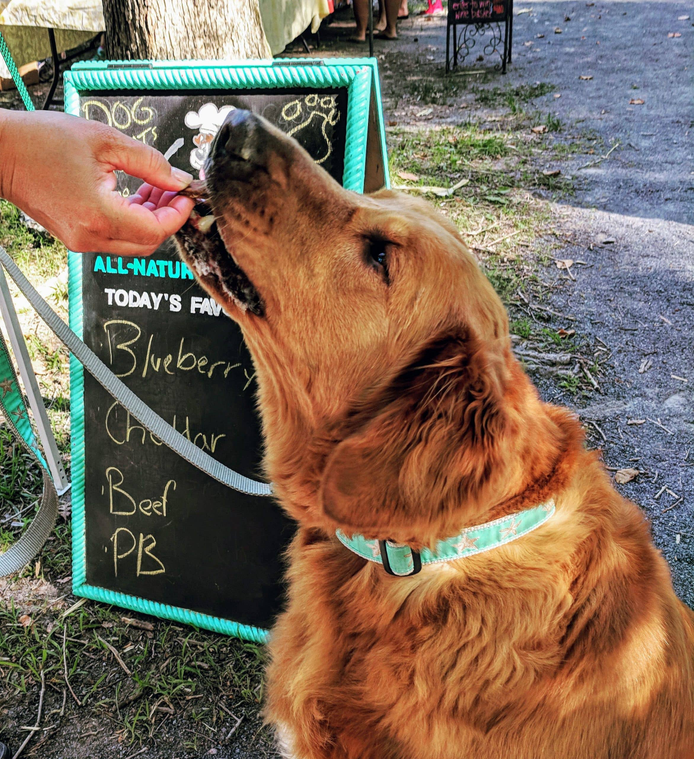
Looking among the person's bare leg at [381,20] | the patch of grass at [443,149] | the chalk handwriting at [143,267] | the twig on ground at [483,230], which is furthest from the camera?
the person's bare leg at [381,20]

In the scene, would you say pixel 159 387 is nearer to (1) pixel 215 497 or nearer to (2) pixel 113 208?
(1) pixel 215 497

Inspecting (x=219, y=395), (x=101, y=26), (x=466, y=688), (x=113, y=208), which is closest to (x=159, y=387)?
(x=219, y=395)

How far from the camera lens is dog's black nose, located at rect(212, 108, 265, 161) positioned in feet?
6.12

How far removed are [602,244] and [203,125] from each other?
423 centimetres

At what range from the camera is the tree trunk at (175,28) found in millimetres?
3061

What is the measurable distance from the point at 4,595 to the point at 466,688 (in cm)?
228

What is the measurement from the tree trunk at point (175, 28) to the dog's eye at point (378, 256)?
6.18 feet

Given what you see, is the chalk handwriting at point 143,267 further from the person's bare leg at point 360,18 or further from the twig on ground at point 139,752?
the person's bare leg at point 360,18

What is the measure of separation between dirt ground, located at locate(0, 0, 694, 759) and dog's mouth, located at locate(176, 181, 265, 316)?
5.26 feet

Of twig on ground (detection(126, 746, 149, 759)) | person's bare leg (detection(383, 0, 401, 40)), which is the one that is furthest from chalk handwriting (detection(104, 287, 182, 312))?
person's bare leg (detection(383, 0, 401, 40))

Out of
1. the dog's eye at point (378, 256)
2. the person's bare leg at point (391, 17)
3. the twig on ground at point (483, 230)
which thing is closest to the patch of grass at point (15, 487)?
the dog's eye at point (378, 256)

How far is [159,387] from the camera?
2.61 meters

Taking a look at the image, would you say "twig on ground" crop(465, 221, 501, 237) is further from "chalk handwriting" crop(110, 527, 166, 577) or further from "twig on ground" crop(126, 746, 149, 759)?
"twig on ground" crop(126, 746, 149, 759)

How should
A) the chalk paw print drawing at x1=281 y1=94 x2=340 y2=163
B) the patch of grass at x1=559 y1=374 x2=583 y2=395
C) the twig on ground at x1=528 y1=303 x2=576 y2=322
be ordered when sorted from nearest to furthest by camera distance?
the chalk paw print drawing at x1=281 y1=94 x2=340 y2=163 → the patch of grass at x1=559 y1=374 x2=583 y2=395 → the twig on ground at x1=528 y1=303 x2=576 y2=322
